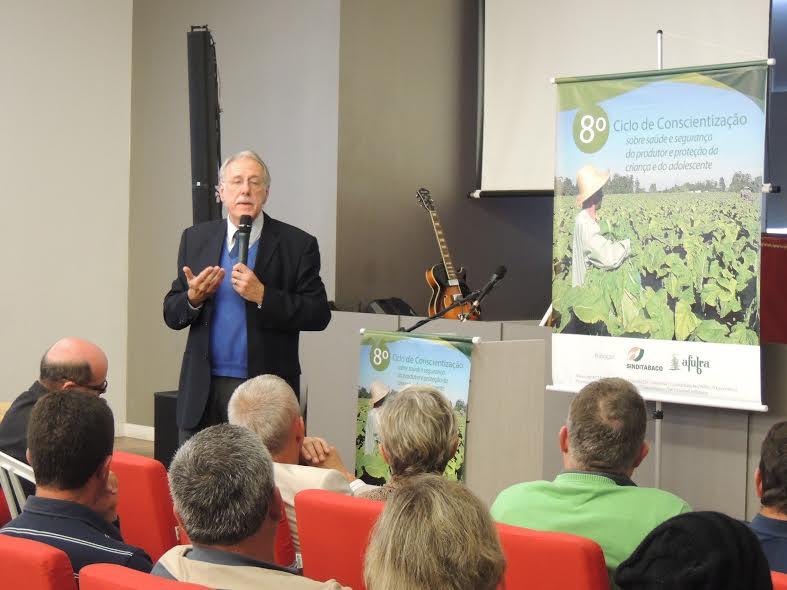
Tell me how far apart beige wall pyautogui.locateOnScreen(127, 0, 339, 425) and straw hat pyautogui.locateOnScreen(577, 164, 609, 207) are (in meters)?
2.34

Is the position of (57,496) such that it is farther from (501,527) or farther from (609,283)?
(609,283)

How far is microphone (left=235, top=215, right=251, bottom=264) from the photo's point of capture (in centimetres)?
364

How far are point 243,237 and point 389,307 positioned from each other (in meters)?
2.76

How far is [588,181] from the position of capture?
4945 mm

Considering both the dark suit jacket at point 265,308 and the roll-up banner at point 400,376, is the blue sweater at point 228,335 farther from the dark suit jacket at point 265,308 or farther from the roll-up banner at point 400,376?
the roll-up banner at point 400,376

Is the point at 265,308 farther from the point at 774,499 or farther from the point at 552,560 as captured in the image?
the point at 774,499

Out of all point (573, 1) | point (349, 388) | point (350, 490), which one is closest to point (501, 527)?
point (350, 490)

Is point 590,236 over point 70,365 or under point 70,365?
over

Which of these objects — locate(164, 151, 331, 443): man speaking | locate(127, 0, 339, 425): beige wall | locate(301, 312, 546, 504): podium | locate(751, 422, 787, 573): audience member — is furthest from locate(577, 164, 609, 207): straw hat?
locate(751, 422, 787, 573): audience member

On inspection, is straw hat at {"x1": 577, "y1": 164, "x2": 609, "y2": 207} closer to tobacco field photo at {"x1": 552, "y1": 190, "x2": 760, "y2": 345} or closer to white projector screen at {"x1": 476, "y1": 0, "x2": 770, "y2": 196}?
tobacco field photo at {"x1": 552, "y1": 190, "x2": 760, "y2": 345}

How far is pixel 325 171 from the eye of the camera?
699cm

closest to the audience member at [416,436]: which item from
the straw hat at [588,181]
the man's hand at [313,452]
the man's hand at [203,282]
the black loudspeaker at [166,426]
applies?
the man's hand at [313,452]

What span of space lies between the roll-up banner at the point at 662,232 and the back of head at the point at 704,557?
327cm

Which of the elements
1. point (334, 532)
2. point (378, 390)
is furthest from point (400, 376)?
point (334, 532)
